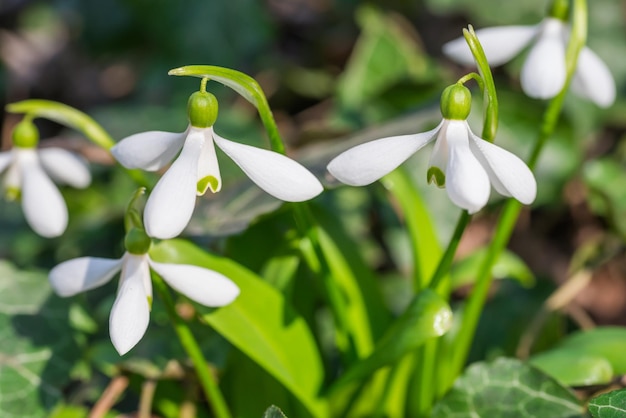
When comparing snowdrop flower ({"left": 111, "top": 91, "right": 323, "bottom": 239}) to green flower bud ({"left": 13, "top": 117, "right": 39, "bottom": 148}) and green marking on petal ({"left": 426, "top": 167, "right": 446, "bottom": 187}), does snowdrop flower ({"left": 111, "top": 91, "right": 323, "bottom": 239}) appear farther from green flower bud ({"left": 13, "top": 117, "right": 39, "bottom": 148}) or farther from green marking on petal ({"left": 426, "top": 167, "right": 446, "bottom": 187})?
A: green flower bud ({"left": 13, "top": 117, "right": 39, "bottom": 148})

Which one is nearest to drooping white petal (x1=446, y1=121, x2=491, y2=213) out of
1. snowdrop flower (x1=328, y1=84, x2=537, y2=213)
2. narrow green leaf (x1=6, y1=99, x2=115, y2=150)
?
snowdrop flower (x1=328, y1=84, x2=537, y2=213)

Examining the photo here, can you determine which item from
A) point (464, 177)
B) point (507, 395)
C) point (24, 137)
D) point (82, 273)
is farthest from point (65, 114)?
point (507, 395)

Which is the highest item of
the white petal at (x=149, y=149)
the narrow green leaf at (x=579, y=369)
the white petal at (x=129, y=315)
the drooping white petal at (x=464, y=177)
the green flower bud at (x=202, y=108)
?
the green flower bud at (x=202, y=108)

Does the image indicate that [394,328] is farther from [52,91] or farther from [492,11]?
[52,91]

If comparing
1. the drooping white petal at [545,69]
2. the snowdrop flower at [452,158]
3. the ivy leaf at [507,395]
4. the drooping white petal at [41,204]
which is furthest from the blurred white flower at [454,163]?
the drooping white petal at [41,204]

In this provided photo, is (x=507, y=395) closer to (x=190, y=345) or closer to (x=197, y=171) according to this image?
(x=190, y=345)

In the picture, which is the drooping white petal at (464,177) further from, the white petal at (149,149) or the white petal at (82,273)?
the white petal at (82,273)
